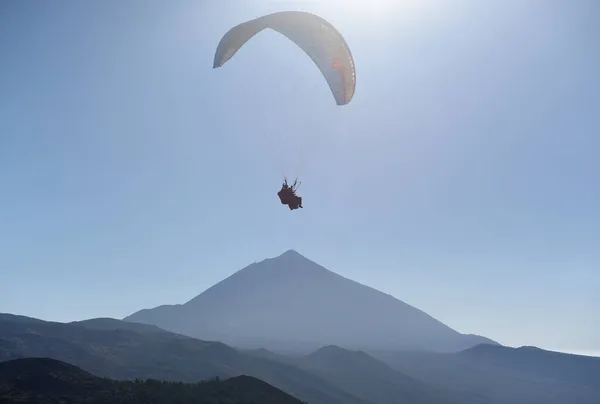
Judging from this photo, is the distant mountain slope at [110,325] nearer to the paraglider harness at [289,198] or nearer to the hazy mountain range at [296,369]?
the hazy mountain range at [296,369]

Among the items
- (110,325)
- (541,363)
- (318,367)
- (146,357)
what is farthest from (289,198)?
(541,363)

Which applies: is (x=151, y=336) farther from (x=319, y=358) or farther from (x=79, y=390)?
(x=79, y=390)

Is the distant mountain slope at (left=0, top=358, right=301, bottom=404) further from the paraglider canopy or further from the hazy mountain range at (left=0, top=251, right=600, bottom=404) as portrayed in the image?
A: the paraglider canopy

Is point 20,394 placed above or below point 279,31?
below

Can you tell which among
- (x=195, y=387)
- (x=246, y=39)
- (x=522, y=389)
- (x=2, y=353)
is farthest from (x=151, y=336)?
(x=522, y=389)

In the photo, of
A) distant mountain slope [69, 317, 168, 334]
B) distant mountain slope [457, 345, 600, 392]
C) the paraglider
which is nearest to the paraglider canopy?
the paraglider

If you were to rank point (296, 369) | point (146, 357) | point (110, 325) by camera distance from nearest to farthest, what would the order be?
point (146, 357)
point (296, 369)
point (110, 325)

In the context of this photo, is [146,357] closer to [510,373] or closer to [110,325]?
[110,325]
